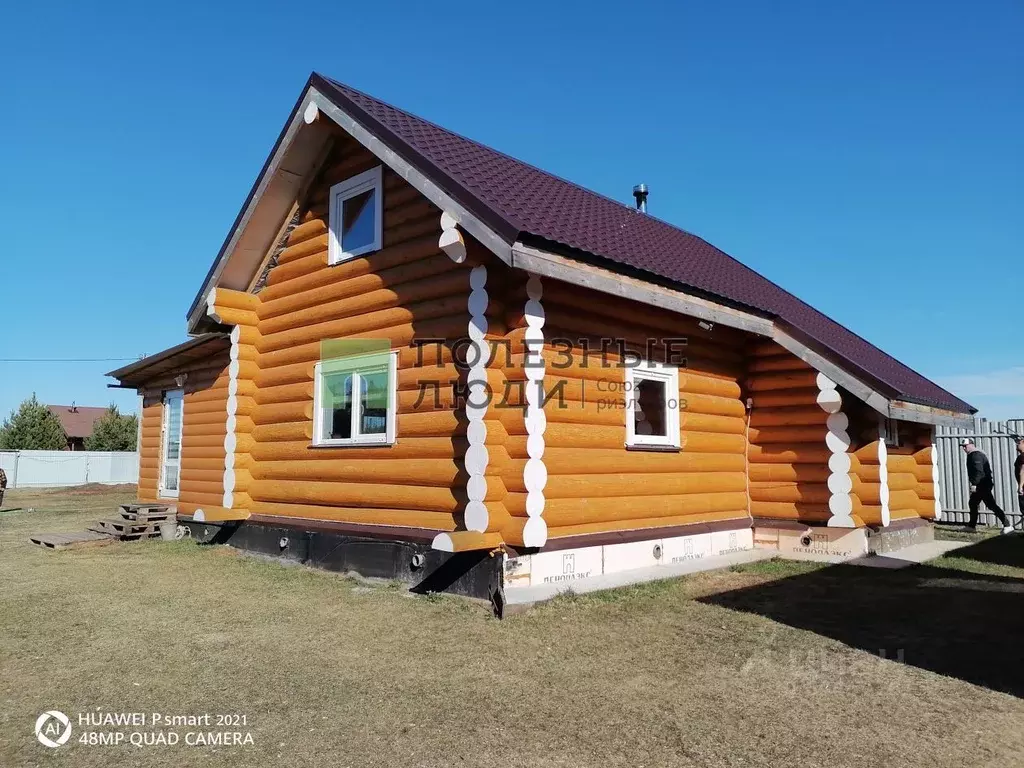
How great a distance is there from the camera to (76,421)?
66.3 meters

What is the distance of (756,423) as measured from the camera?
10.6 m

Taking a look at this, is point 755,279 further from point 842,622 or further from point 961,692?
point 961,692

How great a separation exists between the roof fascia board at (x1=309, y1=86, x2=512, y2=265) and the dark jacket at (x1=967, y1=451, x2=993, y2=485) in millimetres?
11482

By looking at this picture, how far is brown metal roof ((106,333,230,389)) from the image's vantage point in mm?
12820

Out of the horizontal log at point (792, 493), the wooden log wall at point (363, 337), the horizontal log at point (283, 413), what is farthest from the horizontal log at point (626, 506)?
the horizontal log at point (283, 413)

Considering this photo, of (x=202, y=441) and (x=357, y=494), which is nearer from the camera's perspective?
(x=357, y=494)

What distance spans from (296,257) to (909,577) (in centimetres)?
910

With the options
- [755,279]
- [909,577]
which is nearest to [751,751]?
[909,577]

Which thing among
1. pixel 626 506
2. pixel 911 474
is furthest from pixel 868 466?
pixel 626 506

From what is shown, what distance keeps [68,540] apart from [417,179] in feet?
29.0

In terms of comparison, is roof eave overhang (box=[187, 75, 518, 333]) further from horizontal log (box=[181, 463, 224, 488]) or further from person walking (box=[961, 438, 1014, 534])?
person walking (box=[961, 438, 1014, 534])

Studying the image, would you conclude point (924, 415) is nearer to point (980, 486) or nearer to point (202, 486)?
point (980, 486)

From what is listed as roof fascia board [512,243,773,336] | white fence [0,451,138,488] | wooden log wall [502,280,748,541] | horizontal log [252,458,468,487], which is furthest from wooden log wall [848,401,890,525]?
white fence [0,451,138,488]

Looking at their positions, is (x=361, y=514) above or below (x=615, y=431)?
below
